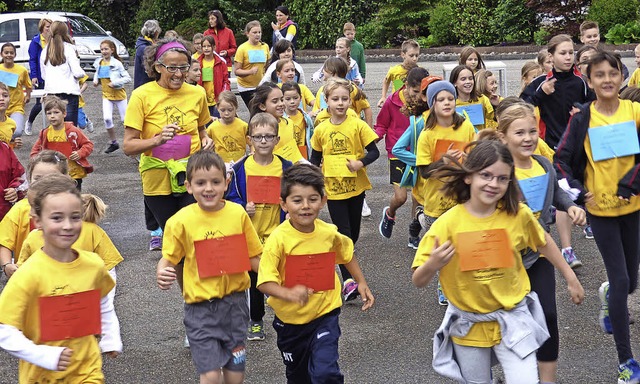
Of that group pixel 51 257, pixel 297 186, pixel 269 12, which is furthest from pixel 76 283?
pixel 269 12

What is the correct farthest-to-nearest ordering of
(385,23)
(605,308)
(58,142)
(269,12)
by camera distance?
(269,12), (385,23), (58,142), (605,308)

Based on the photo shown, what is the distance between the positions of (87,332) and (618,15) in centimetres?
2402

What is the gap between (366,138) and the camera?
8195 millimetres

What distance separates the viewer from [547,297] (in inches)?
217

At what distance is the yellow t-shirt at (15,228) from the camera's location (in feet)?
20.4

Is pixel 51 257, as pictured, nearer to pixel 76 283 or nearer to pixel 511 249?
pixel 76 283

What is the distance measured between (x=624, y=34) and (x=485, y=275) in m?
22.4

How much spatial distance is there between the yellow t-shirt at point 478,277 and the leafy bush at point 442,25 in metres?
24.9

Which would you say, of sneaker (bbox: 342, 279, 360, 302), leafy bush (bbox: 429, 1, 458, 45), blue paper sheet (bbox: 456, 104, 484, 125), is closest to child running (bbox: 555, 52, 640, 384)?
sneaker (bbox: 342, 279, 360, 302)

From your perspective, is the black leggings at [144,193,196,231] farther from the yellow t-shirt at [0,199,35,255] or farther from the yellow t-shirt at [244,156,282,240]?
the yellow t-shirt at [0,199,35,255]

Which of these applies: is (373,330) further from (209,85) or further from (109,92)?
(109,92)

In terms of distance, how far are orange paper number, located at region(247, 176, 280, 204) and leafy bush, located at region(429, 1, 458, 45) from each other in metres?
23.1

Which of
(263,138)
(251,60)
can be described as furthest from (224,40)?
(263,138)

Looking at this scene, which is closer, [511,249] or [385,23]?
[511,249]
